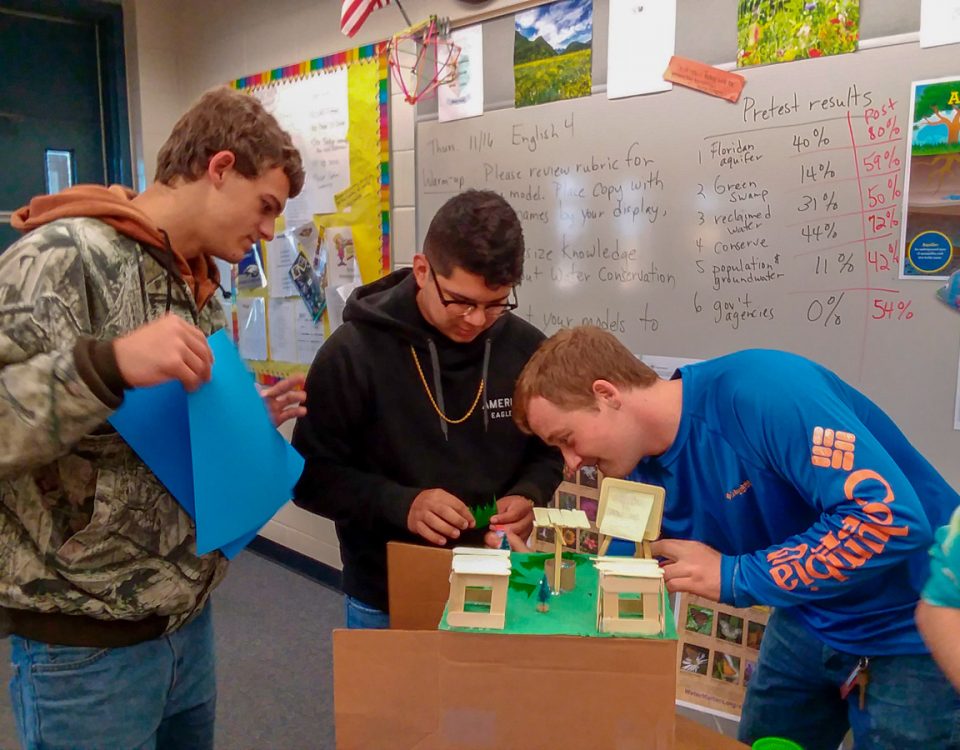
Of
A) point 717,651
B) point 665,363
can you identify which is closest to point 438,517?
point 665,363

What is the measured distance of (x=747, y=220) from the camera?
1963 mm

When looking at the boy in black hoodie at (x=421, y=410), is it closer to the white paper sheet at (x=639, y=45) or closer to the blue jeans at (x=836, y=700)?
the blue jeans at (x=836, y=700)

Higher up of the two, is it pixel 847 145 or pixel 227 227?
pixel 847 145

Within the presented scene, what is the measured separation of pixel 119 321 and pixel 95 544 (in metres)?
0.28

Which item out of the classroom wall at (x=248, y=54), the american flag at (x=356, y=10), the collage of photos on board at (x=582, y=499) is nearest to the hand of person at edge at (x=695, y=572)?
the collage of photos on board at (x=582, y=499)

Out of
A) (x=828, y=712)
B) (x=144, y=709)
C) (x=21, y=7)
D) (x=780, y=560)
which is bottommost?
(x=828, y=712)

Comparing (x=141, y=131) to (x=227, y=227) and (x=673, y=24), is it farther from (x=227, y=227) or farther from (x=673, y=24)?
(x=227, y=227)

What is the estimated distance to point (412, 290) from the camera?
1.46 m

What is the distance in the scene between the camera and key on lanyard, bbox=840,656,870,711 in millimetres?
1175

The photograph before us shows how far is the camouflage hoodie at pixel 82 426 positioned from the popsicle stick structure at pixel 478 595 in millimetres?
409

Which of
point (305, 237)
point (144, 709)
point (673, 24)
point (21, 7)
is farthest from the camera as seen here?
point (21, 7)

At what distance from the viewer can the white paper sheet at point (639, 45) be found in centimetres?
201

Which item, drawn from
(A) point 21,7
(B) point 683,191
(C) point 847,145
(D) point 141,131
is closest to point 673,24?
(B) point 683,191

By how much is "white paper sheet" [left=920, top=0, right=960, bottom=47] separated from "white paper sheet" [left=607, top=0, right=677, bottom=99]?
58cm
